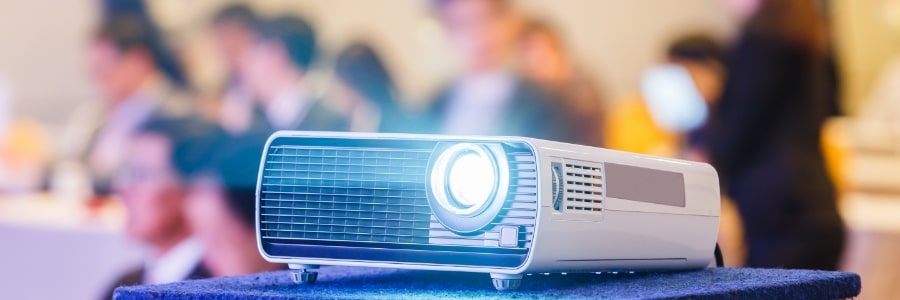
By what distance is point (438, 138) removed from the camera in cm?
86

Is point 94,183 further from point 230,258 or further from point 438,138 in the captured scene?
point 438,138

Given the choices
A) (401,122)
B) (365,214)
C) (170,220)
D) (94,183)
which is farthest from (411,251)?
(94,183)

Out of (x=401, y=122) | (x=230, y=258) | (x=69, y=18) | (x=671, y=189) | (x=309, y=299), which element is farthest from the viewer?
(x=69, y=18)

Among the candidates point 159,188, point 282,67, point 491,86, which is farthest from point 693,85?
point 159,188

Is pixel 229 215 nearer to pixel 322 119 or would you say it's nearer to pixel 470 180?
pixel 470 180

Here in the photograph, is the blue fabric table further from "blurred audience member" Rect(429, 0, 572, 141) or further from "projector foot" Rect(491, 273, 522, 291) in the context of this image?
"blurred audience member" Rect(429, 0, 572, 141)

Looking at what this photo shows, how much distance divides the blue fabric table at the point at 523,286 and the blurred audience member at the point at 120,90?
2.92 metres

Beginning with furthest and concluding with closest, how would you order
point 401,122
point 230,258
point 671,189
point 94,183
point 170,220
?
point 94,183
point 401,122
point 170,220
point 230,258
point 671,189

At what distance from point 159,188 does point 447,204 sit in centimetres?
150

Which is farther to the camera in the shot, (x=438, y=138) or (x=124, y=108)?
(x=124, y=108)

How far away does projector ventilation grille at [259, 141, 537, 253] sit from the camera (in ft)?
2.80

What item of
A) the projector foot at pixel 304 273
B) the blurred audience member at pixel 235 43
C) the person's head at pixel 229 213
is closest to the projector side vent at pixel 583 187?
the projector foot at pixel 304 273

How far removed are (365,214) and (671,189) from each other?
29 cm

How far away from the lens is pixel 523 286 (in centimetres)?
89
